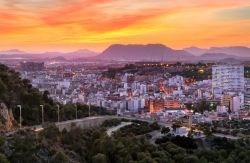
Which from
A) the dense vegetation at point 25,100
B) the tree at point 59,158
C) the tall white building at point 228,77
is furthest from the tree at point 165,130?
the tall white building at point 228,77

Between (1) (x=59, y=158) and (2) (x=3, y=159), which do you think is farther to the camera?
(1) (x=59, y=158)

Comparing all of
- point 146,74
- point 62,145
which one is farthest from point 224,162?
point 146,74

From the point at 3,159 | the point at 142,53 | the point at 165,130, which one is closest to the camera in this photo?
the point at 3,159

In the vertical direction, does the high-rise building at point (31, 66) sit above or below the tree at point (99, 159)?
above

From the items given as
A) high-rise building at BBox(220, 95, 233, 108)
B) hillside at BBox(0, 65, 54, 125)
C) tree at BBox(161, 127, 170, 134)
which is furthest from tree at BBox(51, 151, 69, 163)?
high-rise building at BBox(220, 95, 233, 108)

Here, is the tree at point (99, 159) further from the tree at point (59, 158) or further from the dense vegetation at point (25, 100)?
the dense vegetation at point (25, 100)

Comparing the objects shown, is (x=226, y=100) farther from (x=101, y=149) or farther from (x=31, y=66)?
(x=31, y=66)

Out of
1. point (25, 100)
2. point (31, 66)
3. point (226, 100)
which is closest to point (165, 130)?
point (25, 100)

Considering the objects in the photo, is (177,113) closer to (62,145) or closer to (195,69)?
(62,145)
